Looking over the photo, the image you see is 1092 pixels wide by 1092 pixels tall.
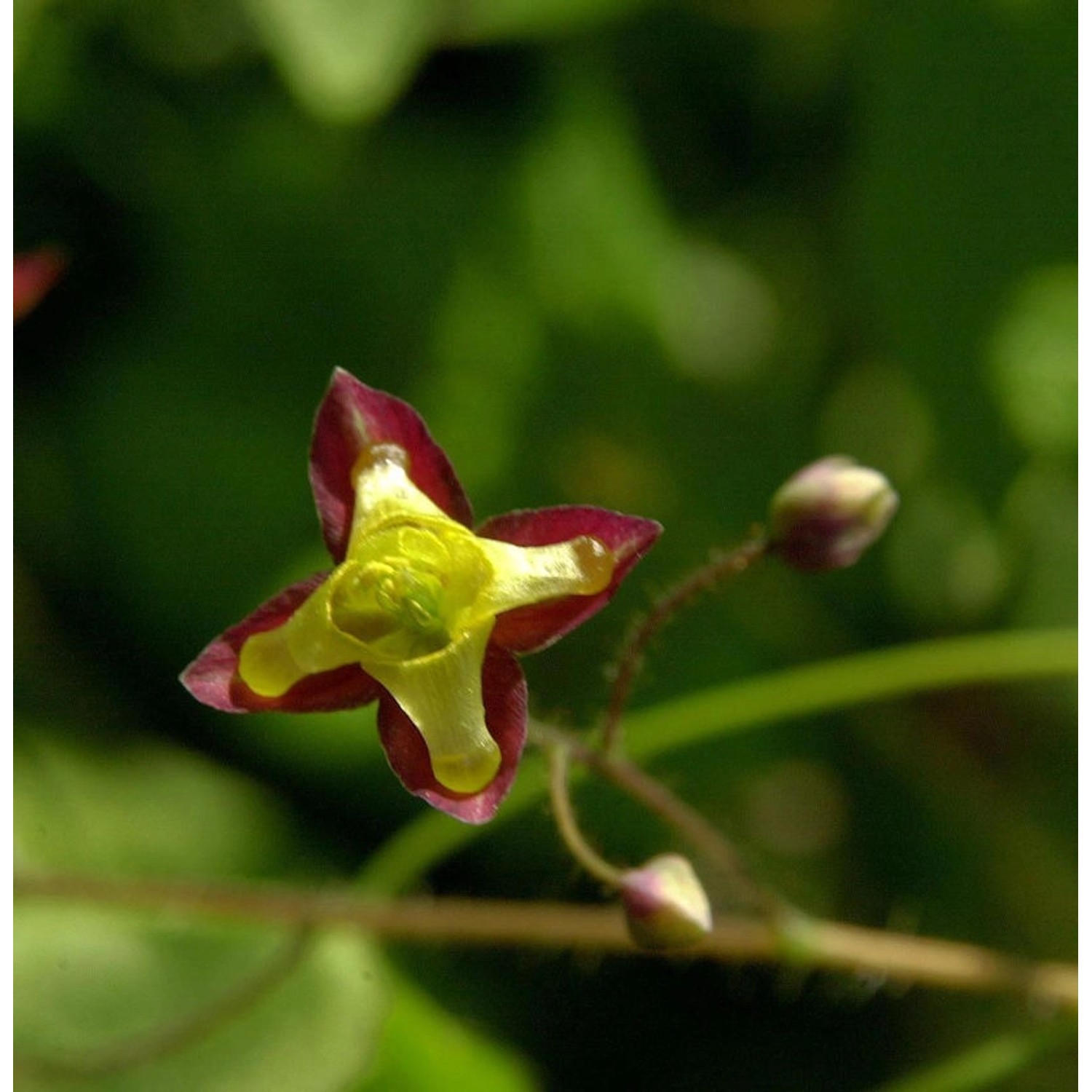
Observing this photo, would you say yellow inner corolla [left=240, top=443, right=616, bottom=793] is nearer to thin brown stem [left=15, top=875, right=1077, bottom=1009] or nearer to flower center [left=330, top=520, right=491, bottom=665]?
flower center [left=330, top=520, right=491, bottom=665]

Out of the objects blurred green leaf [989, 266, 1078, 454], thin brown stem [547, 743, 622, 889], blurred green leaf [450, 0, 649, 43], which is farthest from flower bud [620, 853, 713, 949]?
blurred green leaf [450, 0, 649, 43]

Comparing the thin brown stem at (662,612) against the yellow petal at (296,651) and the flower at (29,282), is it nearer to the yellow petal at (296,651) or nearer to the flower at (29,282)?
the yellow petal at (296,651)

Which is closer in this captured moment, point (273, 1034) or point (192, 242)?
point (273, 1034)

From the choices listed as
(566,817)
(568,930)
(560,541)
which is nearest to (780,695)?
(568,930)

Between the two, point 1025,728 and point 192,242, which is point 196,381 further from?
point 1025,728

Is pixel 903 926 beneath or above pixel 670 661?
beneath

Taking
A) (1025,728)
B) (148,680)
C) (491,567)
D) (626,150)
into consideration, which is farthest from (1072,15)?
(148,680)

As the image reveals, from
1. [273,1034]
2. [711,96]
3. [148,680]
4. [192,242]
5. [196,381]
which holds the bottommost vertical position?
[273,1034]

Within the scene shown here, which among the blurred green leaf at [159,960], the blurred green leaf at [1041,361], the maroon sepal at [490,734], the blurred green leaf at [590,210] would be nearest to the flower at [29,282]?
the maroon sepal at [490,734]
